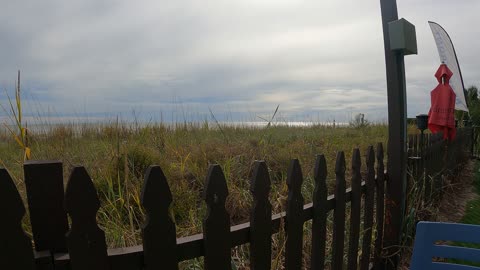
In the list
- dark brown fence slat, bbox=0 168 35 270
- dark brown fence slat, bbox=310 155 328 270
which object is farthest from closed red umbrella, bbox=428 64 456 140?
dark brown fence slat, bbox=0 168 35 270

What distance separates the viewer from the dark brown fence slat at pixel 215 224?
46.2 inches

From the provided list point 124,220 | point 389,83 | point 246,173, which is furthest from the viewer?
point 246,173

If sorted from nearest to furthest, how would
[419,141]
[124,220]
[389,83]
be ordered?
1. [124,220]
2. [389,83]
3. [419,141]

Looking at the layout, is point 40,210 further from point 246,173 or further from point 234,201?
point 246,173

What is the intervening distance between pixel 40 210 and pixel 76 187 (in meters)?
0.10

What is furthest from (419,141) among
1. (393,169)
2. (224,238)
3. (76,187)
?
(76,187)

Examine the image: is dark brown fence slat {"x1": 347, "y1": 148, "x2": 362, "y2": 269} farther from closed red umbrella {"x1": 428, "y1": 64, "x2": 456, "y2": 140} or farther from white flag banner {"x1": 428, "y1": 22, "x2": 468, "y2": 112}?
white flag banner {"x1": 428, "y1": 22, "x2": 468, "y2": 112}

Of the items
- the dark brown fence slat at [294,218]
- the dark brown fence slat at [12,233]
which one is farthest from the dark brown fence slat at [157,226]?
the dark brown fence slat at [294,218]

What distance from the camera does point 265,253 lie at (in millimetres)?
1446

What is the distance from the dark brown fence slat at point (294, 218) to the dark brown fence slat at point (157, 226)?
631mm

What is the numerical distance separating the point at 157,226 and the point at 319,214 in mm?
977

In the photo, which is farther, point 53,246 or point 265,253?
point 265,253

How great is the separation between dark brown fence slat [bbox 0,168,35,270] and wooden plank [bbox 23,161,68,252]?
3 cm

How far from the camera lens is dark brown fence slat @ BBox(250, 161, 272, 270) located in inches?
53.7
